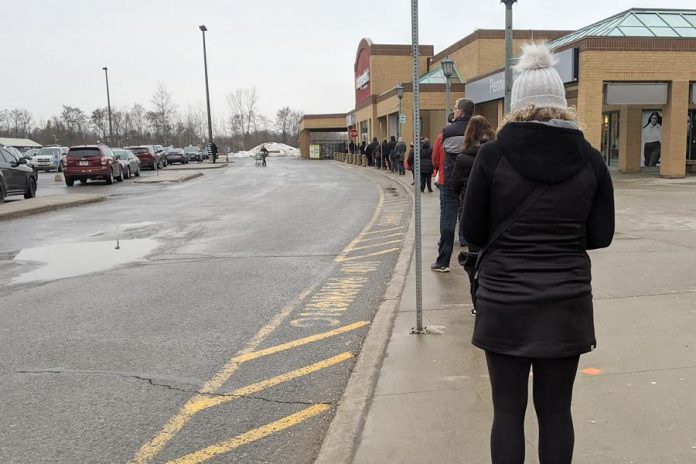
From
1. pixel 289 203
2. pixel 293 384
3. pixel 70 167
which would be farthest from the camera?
pixel 70 167

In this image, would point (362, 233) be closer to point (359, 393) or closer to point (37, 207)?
point (359, 393)

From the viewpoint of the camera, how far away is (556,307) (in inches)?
89.5

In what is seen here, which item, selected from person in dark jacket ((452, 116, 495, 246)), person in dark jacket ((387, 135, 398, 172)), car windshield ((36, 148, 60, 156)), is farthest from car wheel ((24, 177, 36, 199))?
car windshield ((36, 148, 60, 156))

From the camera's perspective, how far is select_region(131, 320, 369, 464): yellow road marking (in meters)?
3.46

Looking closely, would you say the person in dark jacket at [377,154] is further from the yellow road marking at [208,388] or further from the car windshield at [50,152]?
the yellow road marking at [208,388]

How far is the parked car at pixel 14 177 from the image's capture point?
59.7ft

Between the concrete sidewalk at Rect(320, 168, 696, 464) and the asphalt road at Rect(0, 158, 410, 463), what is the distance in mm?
444

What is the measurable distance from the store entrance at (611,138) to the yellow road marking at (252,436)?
963 inches

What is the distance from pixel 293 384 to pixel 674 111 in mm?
21025

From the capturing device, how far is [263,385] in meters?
4.33

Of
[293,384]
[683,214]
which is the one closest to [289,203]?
[683,214]

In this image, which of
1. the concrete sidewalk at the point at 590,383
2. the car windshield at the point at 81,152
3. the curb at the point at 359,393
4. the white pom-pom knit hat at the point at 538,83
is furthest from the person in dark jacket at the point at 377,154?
the white pom-pom knit hat at the point at 538,83

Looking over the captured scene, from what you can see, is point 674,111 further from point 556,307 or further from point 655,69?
point 556,307

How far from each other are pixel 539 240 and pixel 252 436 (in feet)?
7.14
